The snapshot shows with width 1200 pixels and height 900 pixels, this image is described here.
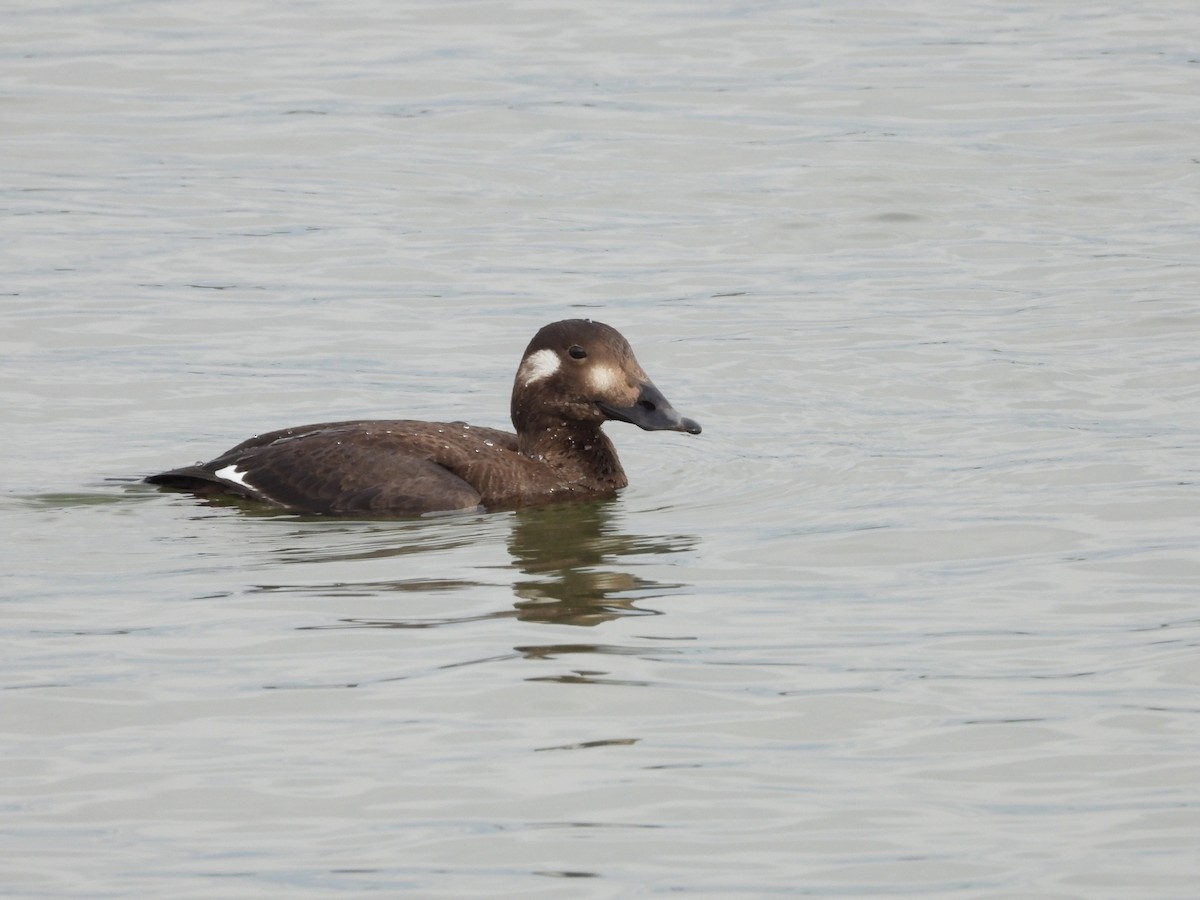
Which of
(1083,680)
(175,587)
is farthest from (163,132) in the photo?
(1083,680)

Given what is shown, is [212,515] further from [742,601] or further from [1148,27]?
[1148,27]

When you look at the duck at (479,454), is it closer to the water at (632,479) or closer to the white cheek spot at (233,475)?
the white cheek spot at (233,475)

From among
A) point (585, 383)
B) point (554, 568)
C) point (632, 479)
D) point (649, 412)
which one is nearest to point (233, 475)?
point (585, 383)

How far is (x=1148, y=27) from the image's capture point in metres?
26.3

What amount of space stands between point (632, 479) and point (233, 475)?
2119mm

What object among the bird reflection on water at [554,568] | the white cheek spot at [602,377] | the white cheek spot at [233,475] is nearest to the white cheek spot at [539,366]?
the white cheek spot at [602,377]

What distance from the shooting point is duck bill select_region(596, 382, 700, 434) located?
11109 millimetres

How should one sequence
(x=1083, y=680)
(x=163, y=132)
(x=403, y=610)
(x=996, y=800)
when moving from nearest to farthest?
(x=996, y=800) → (x=1083, y=680) → (x=403, y=610) → (x=163, y=132)

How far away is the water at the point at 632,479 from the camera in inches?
270

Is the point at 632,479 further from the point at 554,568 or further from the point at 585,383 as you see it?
the point at 554,568

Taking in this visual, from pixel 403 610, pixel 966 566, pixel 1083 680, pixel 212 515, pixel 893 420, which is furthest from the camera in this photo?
pixel 893 420

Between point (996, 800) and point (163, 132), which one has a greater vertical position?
point (163, 132)

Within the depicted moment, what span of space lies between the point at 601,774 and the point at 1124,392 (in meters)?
6.84

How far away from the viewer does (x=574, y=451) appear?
11.4 meters
